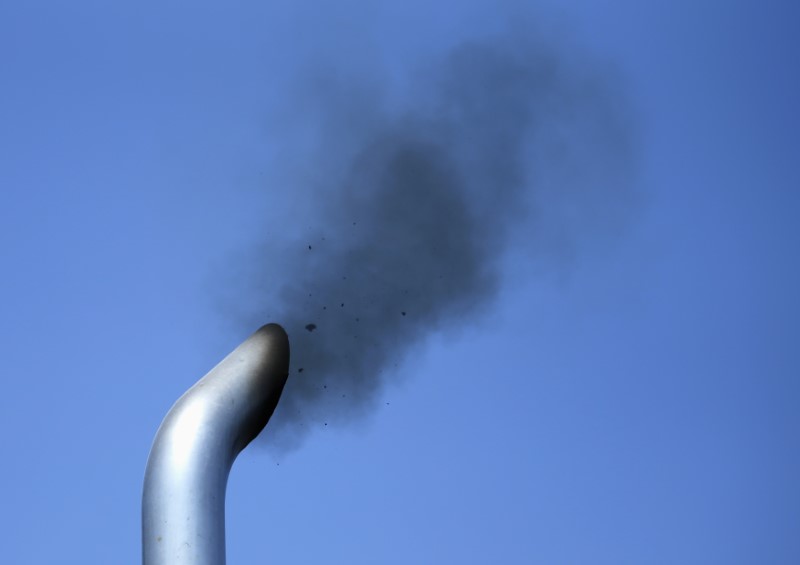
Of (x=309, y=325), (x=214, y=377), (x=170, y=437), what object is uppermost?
(x=309, y=325)

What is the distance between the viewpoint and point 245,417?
766cm

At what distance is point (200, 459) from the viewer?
22.9ft

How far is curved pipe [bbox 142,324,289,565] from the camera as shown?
6621 mm

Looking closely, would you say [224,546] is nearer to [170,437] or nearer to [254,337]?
[170,437]

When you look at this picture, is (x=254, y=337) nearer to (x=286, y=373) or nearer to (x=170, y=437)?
(x=286, y=373)

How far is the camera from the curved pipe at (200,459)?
6621 mm

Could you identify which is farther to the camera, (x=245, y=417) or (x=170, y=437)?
(x=245, y=417)

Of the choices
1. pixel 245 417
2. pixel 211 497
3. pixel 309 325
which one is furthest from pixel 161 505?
pixel 309 325

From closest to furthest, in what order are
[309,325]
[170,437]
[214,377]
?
[170,437]
[214,377]
[309,325]

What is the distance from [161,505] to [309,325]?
10.2 ft

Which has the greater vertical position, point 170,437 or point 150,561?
point 170,437

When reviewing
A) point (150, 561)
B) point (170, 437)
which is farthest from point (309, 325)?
point (150, 561)

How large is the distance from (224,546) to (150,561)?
0.49m

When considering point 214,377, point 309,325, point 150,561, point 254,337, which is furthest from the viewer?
point 309,325
